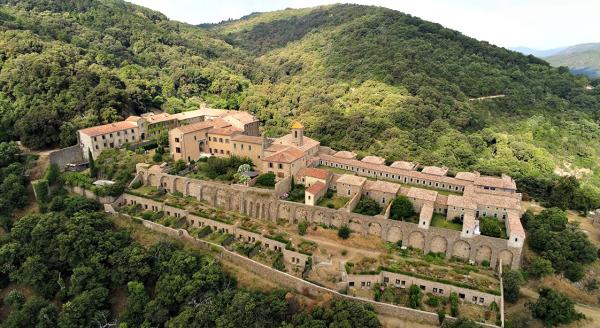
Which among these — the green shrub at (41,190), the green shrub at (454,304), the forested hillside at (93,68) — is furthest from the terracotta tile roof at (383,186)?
the forested hillside at (93,68)

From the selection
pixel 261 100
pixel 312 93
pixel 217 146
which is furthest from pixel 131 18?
pixel 217 146

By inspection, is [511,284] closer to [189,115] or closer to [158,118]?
[189,115]

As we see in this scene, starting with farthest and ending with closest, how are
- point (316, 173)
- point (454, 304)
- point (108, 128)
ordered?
point (108, 128) < point (316, 173) < point (454, 304)

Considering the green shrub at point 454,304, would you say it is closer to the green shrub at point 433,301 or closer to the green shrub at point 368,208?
the green shrub at point 433,301

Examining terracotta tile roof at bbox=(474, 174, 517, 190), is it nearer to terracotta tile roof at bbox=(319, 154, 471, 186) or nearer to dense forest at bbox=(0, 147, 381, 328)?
terracotta tile roof at bbox=(319, 154, 471, 186)

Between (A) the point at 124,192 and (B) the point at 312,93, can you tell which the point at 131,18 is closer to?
(B) the point at 312,93

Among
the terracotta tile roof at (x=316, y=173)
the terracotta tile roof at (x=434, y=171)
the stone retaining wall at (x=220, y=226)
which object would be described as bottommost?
the stone retaining wall at (x=220, y=226)

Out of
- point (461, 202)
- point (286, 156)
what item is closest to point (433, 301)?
point (461, 202)
